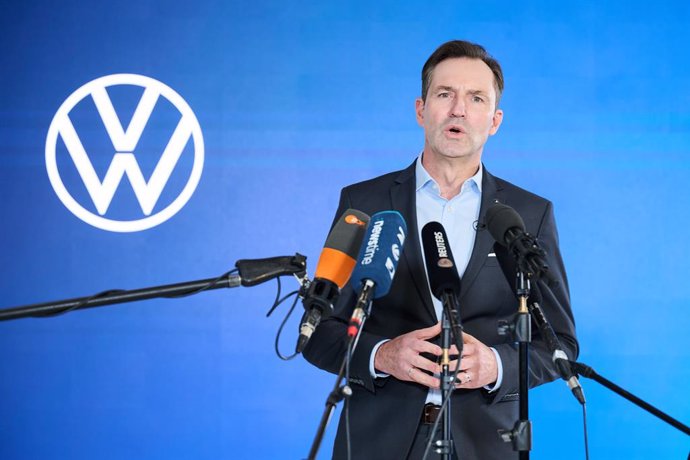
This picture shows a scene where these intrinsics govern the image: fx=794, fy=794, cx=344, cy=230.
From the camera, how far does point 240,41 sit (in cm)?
354

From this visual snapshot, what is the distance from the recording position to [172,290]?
136 centimetres

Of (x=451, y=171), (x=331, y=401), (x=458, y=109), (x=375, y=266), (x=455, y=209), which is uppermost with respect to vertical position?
(x=458, y=109)

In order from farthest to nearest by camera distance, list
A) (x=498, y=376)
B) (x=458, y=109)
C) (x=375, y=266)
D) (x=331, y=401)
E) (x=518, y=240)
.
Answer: (x=458, y=109) < (x=498, y=376) < (x=518, y=240) < (x=375, y=266) < (x=331, y=401)

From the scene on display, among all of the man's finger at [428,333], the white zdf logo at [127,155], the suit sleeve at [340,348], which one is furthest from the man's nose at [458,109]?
the white zdf logo at [127,155]

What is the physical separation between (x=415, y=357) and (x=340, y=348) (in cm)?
25

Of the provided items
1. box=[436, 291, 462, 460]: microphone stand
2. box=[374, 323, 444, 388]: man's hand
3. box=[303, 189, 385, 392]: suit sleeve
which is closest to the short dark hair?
box=[303, 189, 385, 392]: suit sleeve

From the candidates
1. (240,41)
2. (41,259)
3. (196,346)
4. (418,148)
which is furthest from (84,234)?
(418,148)

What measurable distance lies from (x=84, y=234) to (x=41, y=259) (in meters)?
0.23

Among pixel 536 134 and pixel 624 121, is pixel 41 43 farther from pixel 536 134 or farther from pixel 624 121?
pixel 624 121

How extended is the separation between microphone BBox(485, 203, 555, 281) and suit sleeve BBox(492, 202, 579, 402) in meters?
0.40

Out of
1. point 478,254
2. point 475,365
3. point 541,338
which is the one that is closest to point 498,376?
point 475,365

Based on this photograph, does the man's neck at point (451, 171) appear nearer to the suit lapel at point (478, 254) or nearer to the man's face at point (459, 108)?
the man's face at point (459, 108)

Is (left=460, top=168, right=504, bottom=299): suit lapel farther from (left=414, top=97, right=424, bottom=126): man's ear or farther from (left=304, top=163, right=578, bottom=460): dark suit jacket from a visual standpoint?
(left=414, top=97, right=424, bottom=126): man's ear

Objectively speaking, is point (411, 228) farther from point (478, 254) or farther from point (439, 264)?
point (439, 264)
